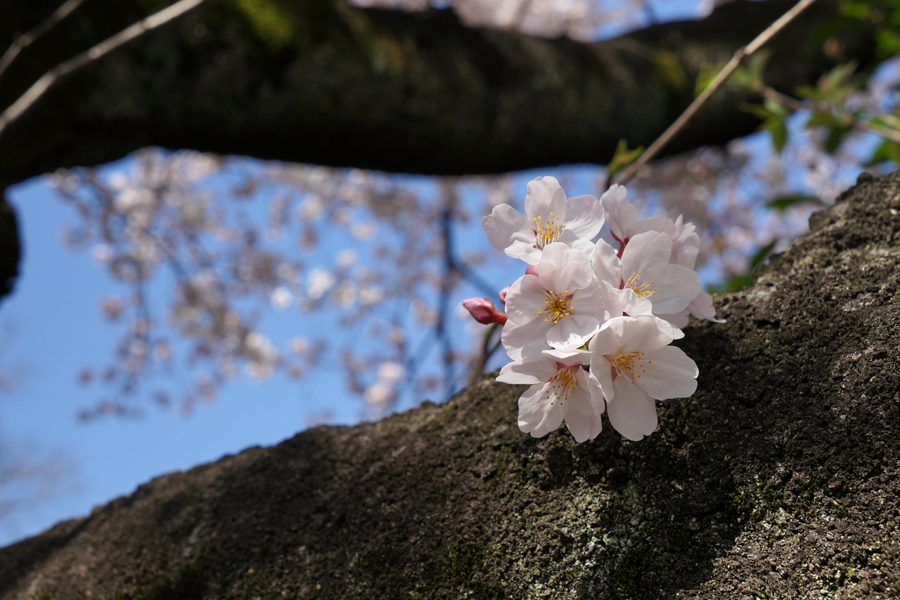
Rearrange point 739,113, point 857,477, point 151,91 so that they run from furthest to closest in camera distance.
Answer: point 739,113 < point 151,91 < point 857,477

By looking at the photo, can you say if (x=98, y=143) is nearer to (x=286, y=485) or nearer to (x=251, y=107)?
(x=251, y=107)

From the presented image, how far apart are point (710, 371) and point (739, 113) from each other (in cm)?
251

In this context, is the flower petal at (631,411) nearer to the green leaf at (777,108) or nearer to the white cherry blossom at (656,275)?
the white cherry blossom at (656,275)

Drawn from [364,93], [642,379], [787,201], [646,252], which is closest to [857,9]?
[787,201]

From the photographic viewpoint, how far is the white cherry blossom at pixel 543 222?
749 millimetres

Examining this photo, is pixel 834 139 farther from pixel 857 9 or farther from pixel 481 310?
pixel 481 310

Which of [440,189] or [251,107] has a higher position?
[251,107]

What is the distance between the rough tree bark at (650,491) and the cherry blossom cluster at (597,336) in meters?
0.09

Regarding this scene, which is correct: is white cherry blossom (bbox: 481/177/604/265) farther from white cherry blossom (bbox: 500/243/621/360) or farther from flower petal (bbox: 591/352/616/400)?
flower petal (bbox: 591/352/616/400)

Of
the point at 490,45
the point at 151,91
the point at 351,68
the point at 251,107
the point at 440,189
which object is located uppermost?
the point at 151,91

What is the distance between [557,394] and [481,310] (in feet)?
0.53

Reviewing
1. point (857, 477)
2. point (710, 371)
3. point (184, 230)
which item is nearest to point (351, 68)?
point (710, 371)

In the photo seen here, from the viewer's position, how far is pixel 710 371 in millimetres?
769

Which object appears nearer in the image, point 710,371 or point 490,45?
point 710,371
